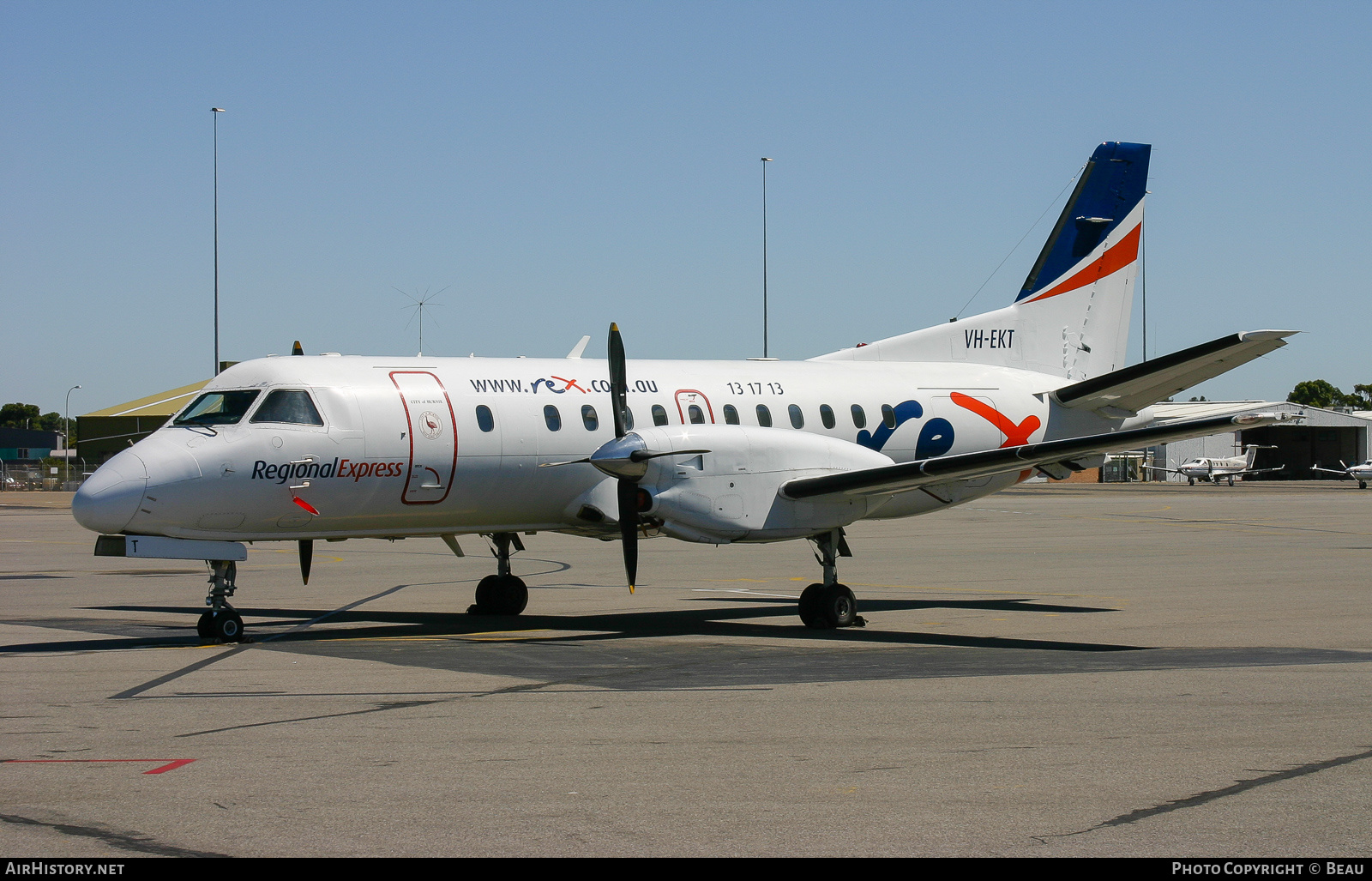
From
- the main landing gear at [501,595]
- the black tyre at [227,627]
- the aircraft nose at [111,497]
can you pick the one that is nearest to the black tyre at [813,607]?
the main landing gear at [501,595]

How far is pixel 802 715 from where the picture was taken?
30.5ft

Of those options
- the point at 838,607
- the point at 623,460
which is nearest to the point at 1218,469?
the point at 838,607

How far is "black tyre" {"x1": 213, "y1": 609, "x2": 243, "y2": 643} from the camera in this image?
13734 millimetres

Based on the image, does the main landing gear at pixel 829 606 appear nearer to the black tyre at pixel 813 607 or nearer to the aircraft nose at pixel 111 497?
the black tyre at pixel 813 607

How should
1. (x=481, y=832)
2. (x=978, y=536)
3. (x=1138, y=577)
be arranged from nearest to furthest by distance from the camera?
(x=481, y=832), (x=1138, y=577), (x=978, y=536)

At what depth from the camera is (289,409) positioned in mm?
14664

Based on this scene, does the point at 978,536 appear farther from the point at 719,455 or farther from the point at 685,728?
the point at 685,728

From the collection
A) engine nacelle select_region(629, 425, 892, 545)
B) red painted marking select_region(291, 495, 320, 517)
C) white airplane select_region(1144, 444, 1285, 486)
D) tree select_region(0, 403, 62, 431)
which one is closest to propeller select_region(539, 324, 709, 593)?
engine nacelle select_region(629, 425, 892, 545)

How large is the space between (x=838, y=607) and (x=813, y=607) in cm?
30

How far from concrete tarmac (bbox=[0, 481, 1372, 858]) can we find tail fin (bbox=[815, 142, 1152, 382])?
3.73 meters

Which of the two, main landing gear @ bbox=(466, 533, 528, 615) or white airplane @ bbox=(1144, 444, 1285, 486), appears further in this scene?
white airplane @ bbox=(1144, 444, 1285, 486)

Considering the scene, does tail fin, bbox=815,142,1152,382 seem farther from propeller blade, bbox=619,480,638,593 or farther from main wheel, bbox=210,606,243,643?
main wheel, bbox=210,606,243,643
